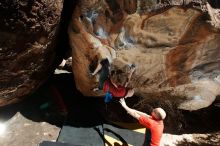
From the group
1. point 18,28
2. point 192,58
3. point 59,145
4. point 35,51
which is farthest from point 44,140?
point 192,58

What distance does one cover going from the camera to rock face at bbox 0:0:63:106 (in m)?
3.81

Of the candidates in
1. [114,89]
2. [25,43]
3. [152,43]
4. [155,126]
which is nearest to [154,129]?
[155,126]

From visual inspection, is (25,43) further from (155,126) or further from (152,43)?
(155,126)

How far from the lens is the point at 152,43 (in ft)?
14.0

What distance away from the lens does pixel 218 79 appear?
504cm

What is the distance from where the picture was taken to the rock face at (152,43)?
13.2ft

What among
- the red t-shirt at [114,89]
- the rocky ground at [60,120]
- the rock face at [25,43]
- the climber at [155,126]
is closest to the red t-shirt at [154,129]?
the climber at [155,126]

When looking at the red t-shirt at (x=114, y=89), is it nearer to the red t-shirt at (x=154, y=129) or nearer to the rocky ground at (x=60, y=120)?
the red t-shirt at (x=154, y=129)

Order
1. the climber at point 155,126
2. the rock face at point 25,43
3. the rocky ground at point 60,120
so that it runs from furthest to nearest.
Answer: the rocky ground at point 60,120 → the climber at point 155,126 → the rock face at point 25,43

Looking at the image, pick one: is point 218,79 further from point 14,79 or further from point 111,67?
point 14,79

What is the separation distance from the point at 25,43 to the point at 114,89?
137 centimetres

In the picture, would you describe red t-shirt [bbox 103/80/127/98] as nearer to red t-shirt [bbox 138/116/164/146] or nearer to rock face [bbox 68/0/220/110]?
rock face [bbox 68/0/220/110]

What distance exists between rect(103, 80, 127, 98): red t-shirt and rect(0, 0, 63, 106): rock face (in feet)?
2.66

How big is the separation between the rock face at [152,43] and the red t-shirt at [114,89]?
15cm
